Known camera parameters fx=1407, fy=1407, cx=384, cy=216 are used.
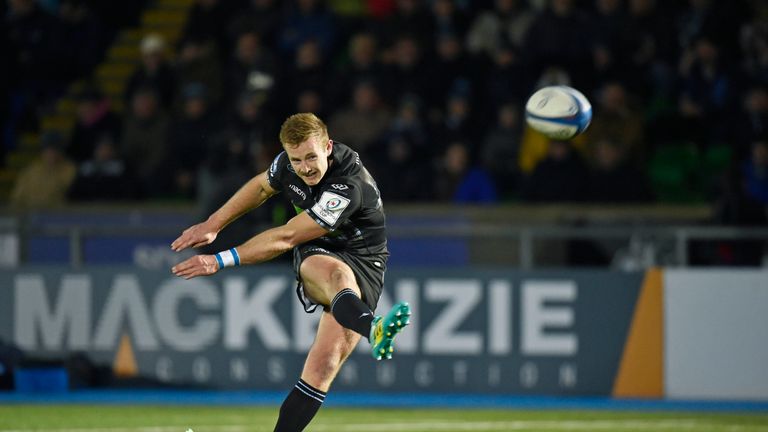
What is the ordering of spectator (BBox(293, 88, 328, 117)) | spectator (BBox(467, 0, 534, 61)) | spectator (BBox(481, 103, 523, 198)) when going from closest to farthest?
spectator (BBox(481, 103, 523, 198)), spectator (BBox(293, 88, 328, 117)), spectator (BBox(467, 0, 534, 61))

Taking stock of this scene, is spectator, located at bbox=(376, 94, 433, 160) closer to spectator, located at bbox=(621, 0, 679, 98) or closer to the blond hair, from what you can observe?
spectator, located at bbox=(621, 0, 679, 98)

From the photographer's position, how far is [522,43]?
16031 millimetres

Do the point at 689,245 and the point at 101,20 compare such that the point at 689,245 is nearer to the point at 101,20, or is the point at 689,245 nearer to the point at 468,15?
the point at 468,15

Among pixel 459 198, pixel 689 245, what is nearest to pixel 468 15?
pixel 459 198

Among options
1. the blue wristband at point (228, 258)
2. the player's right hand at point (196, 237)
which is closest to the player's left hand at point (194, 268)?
the blue wristband at point (228, 258)

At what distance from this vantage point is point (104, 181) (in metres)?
15.6

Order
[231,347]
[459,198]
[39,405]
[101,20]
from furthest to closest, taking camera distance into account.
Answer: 1. [101,20]
2. [459,198]
3. [231,347]
4. [39,405]

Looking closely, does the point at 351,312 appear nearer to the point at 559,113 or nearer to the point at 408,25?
the point at 559,113

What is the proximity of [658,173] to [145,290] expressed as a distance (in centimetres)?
557

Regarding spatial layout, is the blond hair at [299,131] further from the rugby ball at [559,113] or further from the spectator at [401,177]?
the spectator at [401,177]

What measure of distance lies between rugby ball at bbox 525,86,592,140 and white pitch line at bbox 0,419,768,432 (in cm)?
260

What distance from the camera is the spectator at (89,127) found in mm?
16766

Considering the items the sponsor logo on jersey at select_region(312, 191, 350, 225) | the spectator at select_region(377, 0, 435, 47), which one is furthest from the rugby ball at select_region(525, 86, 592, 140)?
the spectator at select_region(377, 0, 435, 47)

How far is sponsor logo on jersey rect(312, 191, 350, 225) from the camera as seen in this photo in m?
7.85
